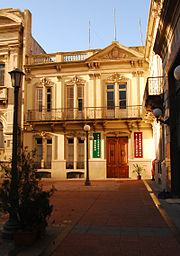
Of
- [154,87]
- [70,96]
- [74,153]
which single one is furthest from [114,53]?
[74,153]

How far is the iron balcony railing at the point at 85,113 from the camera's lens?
19547 mm

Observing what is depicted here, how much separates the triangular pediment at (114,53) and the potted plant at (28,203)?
53.3ft

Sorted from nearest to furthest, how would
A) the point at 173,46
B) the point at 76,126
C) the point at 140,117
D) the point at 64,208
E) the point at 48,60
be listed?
the point at 64,208 < the point at 173,46 < the point at 140,117 < the point at 76,126 < the point at 48,60

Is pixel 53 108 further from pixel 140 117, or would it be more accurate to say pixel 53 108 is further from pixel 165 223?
pixel 165 223

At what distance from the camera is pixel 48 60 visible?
21578mm

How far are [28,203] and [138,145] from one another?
15.2 m

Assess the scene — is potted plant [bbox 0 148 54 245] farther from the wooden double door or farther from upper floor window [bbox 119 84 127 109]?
upper floor window [bbox 119 84 127 109]

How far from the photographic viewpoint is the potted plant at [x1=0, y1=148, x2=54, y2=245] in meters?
4.57

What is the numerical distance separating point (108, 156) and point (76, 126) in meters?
3.42

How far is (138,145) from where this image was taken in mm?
19234

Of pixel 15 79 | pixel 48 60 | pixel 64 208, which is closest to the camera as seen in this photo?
pixel 15 79

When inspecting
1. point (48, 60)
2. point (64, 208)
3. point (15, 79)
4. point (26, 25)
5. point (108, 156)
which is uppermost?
point (26, 25)

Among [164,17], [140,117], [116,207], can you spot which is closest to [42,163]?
[140,117]

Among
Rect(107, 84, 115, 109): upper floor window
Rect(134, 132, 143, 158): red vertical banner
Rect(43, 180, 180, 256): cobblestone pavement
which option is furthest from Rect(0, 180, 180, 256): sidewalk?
Rect(107, 84, 115, 109): upper floor window
